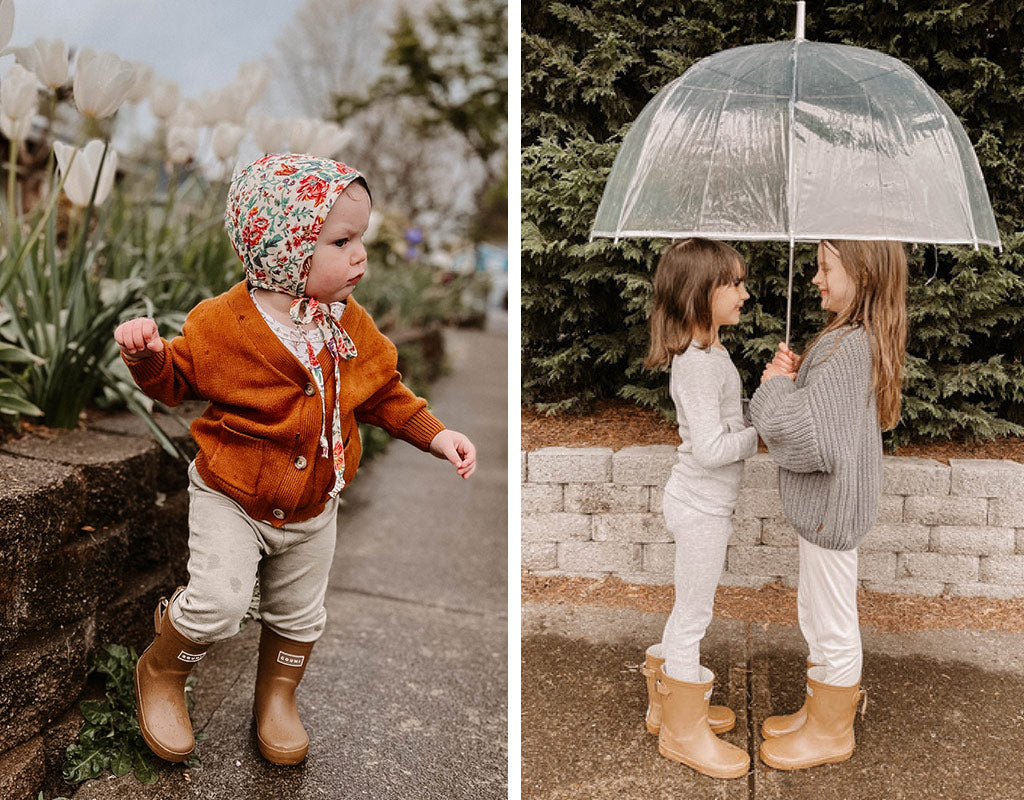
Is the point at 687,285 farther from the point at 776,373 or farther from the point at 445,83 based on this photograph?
the point at 445,83

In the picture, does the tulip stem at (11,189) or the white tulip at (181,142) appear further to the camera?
the white tulip at (181,142)

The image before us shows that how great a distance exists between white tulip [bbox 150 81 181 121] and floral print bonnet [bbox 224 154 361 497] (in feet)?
4.24

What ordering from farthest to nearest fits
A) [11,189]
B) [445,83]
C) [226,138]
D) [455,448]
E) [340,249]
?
[445,83] → [226,138] → [11,189] → [455,448] → [340,249]

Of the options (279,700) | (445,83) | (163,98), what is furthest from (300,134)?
(445,83)

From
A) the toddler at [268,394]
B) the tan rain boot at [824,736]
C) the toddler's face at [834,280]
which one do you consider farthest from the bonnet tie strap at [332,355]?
the tan rain boot at [824,736]

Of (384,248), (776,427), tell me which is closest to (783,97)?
(776,427)

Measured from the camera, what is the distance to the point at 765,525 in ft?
11.0

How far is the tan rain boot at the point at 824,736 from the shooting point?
2.44 meters

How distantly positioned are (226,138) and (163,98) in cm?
23

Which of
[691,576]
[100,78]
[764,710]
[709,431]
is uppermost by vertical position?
[100,78]

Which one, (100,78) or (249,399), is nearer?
(249,399)

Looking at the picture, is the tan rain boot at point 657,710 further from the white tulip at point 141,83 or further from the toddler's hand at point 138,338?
the white tulip at point 141,83

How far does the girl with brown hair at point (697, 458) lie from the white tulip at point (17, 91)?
1730 millimetres

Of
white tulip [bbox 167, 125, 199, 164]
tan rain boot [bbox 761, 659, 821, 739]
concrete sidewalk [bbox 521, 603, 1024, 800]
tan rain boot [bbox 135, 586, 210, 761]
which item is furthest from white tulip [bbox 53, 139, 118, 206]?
tan rain boot [bbox 761, 659, 821, 739]
